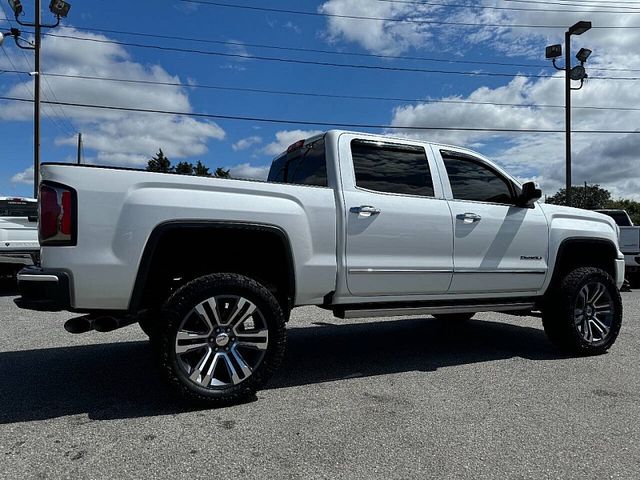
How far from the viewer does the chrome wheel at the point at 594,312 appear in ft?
16.9

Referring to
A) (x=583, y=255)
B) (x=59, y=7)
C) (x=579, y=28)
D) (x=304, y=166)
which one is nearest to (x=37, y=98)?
(x=59, y=7)

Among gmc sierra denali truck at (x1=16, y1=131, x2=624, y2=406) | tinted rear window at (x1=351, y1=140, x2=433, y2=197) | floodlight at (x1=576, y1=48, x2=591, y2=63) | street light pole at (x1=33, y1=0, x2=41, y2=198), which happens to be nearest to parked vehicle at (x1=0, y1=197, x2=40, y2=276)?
gmc sierra denali truck at (x1=16, y1=131, x2=624, y2=406)

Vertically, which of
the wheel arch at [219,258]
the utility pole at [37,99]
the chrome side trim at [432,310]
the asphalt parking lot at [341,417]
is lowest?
the asphalt parking lot at [341,417]

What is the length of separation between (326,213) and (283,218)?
15.2 inches

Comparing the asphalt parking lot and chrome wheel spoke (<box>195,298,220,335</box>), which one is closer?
the asphalt parking lot

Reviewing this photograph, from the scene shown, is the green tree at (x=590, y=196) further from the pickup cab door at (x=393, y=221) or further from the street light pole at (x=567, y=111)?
the pickup cab door at (x=393, y=221)

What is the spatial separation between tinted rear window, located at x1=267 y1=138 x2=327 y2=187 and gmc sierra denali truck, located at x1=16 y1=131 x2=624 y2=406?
0.02m

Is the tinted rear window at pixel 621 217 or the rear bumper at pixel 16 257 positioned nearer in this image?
the rear bumper at pixel 16 257

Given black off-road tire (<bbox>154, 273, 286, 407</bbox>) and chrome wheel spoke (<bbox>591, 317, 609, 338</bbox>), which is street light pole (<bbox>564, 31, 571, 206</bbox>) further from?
black off-road tire (<bbox>154, 273, 286, 407</bbox>)

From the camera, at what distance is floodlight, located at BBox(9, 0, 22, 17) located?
58.4 feet

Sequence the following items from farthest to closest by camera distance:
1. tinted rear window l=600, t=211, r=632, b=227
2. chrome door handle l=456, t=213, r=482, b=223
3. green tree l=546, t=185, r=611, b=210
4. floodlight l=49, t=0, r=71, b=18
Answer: green tree l=546, t=185, r=611, b=210
floodlight l=49, t=0, r=71, b=18
tinted rear window l=600, t=211, r=632, b=227
chrome door handle l=456, t=213, r=482, b=223

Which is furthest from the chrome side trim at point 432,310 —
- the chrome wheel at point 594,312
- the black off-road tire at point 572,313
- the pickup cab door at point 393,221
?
the chrome wheel at point 594,312

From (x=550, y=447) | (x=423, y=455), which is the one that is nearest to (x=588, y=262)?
(x=550, y=447)

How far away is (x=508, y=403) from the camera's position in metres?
3.67
